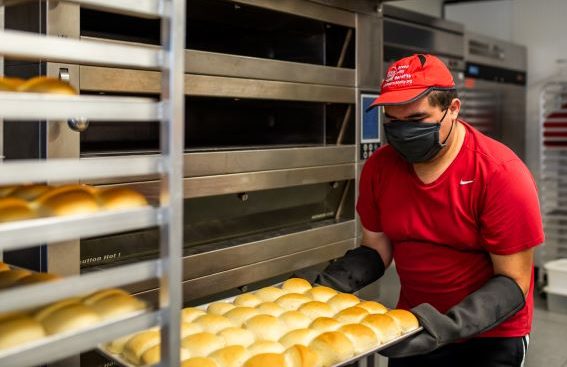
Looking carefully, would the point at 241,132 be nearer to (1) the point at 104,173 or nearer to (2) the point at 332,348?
(2) the point at 332,348

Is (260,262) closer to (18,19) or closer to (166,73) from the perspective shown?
(18,19)

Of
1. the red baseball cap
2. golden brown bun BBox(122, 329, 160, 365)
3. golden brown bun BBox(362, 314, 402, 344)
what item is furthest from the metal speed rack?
the red baseball cap

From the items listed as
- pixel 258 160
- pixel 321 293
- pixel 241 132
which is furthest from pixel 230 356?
pixel 241 132

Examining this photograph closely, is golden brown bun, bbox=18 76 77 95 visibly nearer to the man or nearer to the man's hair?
the man

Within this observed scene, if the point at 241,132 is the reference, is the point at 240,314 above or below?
below

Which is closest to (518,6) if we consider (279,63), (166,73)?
(279,63)

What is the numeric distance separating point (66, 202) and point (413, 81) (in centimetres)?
111

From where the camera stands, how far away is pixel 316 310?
5.24 ft

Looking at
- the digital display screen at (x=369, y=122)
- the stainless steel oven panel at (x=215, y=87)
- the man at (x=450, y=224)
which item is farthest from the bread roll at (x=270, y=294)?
the digital display screen at (x=369, y=122)

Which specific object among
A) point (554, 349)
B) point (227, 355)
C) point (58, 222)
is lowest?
point (554, 349)

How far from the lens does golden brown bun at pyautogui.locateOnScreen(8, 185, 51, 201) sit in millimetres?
974

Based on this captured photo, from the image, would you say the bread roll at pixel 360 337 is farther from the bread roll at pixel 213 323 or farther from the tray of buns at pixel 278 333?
the bread roll at pixel 213 323

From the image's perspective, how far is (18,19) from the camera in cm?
160

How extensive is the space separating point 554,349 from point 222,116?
2407 mm
